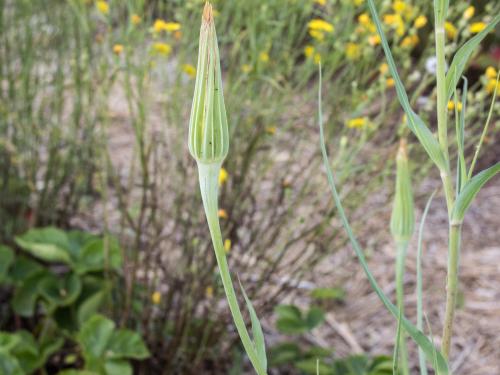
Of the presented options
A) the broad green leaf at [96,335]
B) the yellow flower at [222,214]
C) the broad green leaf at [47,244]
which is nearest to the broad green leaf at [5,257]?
the broad green leaf at [47,244]

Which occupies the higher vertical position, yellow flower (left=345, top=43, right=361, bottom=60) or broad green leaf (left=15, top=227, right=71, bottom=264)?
yellow flower (left=345, top=43, right=361, bottom=60)

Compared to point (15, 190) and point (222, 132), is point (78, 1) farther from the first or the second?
point (222, 132)

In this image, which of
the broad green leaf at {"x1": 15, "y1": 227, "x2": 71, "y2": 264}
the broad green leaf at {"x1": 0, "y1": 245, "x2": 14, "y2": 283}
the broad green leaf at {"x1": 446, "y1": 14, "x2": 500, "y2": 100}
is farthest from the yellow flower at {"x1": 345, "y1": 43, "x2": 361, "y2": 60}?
the broad green leaf at {"x1": 446, "y1": 14, "x2": 500, "y2": 100}

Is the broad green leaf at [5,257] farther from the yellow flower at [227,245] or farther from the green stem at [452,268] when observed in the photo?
the green stem at [452,268]

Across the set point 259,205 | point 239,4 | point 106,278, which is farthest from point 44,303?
point 259,205

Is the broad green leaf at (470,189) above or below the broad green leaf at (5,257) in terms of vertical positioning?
above

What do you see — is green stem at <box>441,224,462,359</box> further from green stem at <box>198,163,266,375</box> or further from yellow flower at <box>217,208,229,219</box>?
yellow flower at <box>217,208,229,219</box>
